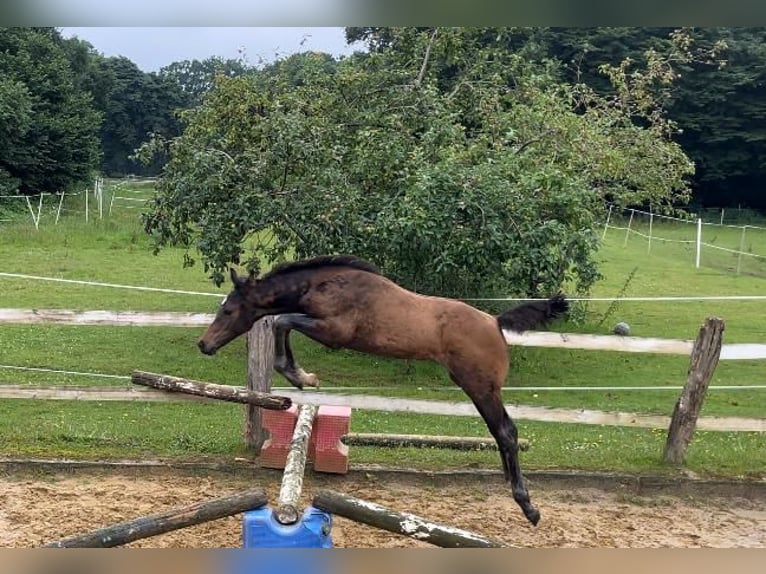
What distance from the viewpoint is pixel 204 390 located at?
393 centimetres

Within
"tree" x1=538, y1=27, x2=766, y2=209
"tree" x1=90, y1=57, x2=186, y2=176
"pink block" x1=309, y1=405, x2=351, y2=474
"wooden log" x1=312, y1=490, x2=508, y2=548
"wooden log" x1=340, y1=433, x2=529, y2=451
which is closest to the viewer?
"wooden log" x1=312, y1=490, x2=508, y2=548

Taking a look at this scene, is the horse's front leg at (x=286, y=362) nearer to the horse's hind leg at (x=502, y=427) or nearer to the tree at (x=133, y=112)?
the horse's hind leg at (x=502, y=427)

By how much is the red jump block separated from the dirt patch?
110 millimetres

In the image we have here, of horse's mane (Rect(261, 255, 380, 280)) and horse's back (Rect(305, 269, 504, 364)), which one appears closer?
horse's back (Rect(305, 269, 504, 364))

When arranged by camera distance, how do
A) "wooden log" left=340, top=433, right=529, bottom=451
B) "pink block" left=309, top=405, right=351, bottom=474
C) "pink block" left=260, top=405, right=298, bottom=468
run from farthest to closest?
"pink block" left=260, top=405, right=298, bottom=468 → "pink block" left=309, top=405, right=351, bottom=474 → "wooden log" left=340, top=433, right=529, bottom=451

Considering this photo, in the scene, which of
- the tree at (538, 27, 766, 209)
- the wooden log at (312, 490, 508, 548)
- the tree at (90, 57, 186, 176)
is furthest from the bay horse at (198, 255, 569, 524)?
the tree at (90, 57, 186, 176)

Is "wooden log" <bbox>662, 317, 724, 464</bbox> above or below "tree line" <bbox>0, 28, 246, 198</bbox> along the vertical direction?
below

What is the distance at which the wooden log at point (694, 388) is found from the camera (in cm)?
538

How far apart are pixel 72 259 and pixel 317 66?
7.72 metres

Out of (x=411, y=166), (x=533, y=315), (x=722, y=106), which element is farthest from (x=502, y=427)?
(x=722, y=106)

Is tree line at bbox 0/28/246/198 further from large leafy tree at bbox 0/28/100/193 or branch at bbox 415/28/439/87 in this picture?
branch at bbox 415/28/439/87

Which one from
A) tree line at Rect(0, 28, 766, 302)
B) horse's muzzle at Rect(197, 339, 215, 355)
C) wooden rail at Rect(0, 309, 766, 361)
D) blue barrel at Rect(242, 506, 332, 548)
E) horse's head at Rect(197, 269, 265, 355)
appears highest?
tree line at Rect(0, 28, 766, 302)

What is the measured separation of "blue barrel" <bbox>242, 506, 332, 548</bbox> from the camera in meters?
2.79

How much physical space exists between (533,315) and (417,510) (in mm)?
2189
